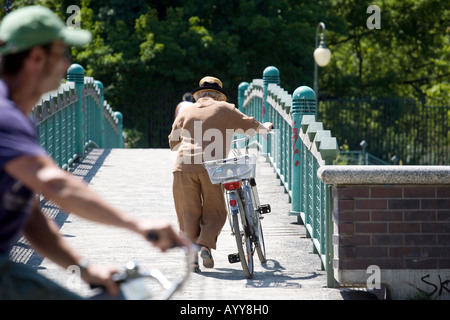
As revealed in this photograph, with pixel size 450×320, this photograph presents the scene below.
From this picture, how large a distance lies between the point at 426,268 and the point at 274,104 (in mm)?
5777

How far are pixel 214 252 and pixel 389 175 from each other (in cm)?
247

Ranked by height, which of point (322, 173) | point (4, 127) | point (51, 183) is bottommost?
point (322, 173)

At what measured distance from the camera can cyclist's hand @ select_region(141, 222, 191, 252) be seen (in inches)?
94.0

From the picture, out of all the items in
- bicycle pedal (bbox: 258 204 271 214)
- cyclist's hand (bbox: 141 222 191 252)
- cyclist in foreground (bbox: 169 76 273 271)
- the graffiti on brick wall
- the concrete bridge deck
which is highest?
cyclist's hand (bbox: 141 222 191 252)

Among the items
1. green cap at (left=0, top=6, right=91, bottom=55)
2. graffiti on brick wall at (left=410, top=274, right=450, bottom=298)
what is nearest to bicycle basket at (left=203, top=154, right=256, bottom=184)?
graffiti on brick wall at (left=410, top=274, right=450, bottom=298)

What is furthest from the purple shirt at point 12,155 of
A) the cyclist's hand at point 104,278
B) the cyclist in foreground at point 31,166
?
the cyclist's hand at point 104,278

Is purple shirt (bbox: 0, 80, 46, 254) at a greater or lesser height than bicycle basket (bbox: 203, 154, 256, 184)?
greater

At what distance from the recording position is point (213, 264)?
270 inches

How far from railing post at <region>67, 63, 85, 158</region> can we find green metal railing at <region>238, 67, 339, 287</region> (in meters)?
2.72

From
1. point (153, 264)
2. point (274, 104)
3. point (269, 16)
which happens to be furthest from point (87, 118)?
point (269, 16)

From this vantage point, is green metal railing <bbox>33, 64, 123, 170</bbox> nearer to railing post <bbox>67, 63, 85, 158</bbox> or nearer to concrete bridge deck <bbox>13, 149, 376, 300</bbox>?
railing post <bbox>67, 63, 85, 158</bbox>

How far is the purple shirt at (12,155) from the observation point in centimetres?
233

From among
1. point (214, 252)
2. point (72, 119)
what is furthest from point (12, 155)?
point (72, 119)
